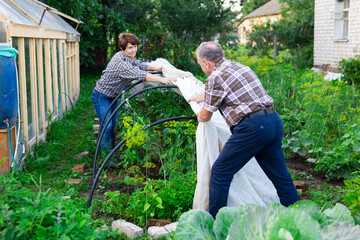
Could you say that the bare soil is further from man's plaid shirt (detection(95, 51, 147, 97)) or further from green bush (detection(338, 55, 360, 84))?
green bush (detection(338, 55, 360, 84))

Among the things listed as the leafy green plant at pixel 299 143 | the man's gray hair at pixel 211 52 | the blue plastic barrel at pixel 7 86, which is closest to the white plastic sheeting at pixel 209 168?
the man's gray hair at pixel 211 52

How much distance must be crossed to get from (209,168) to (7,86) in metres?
2.60

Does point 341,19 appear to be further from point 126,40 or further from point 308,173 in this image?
point 126,40

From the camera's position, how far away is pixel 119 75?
5.28 metres

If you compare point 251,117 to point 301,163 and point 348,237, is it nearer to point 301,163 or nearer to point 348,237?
point 348,237

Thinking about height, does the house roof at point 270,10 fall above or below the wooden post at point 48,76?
above

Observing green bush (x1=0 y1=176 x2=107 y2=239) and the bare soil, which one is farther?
the bare soil

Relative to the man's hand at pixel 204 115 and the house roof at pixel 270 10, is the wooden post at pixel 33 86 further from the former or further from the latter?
the house roof at pixel 270 10

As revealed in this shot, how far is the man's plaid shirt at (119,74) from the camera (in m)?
5.07

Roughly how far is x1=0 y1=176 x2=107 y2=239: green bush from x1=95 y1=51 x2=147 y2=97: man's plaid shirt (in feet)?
9.23

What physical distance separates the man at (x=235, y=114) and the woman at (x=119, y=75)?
4.87ft

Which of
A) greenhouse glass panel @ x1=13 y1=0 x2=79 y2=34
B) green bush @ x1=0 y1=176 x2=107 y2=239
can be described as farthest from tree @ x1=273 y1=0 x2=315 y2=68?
green bush @ x1=0 y1=176 x2=107 y2=239

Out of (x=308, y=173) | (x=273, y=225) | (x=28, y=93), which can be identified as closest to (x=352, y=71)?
(x=308, y=173)

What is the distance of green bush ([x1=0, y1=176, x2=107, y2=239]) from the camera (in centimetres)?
198
